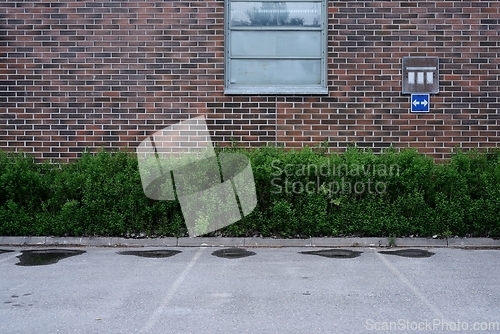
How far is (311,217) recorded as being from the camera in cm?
855

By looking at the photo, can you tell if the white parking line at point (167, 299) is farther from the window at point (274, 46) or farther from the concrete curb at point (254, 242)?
the window at point (274, 46)

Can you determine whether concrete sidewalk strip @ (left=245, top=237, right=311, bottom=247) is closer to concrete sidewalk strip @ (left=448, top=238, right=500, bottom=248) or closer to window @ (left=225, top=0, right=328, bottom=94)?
concrete sidewalk strip @ (left=448, top=238, right=500, bottom=248)

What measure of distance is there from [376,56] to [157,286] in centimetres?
570

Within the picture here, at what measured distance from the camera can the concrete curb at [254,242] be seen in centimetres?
853

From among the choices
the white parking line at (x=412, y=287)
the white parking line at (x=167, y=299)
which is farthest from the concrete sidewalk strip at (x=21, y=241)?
the white parking line at (x=412, y=287)

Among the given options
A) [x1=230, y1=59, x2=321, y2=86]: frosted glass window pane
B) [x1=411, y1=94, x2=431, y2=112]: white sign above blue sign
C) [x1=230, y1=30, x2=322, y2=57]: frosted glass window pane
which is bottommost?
[x1=411, y1=94, x2=431, y2=112]: white sign above blue sign

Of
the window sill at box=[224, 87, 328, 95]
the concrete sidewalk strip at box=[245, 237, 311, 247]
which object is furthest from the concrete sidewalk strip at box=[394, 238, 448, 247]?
the window sill at box=[224, 87, 328, 95]

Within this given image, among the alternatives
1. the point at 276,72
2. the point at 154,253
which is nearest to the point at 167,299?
the point at 154,253

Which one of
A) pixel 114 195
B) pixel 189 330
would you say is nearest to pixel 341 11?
pixel 114 195

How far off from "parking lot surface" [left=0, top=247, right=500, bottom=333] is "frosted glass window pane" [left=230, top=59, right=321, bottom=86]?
10.4 feet

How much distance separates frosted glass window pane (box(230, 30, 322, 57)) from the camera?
988 cm

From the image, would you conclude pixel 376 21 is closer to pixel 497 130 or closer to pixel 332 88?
pixel 332 88

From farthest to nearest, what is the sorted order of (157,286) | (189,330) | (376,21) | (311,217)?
(376,21)
(311,217)
(157,286)
(189,330)

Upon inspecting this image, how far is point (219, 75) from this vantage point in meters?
9.77
